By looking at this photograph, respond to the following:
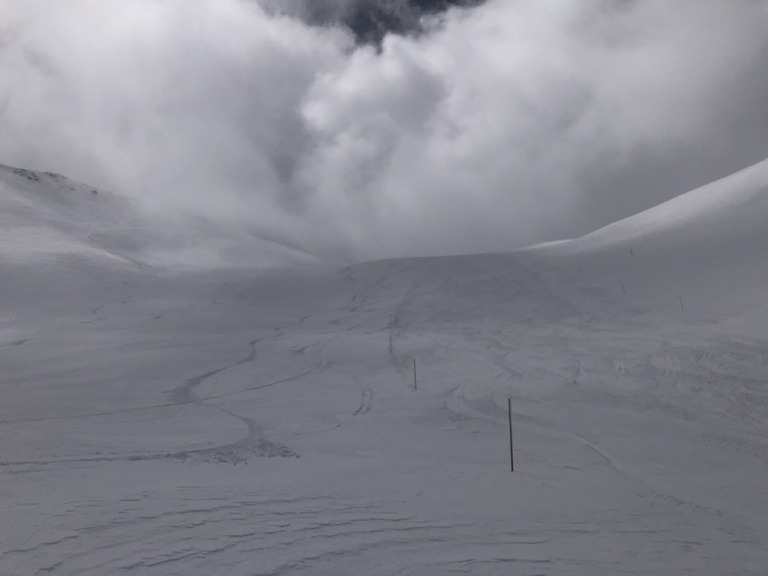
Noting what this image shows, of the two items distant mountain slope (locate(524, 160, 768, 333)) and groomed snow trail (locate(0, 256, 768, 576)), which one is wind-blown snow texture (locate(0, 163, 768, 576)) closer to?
groomed snow trail (locate(0, 256, 768, 576))

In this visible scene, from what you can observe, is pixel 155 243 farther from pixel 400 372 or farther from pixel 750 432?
pixel 750 432

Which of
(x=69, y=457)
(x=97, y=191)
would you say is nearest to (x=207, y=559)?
(x=69, y=457)

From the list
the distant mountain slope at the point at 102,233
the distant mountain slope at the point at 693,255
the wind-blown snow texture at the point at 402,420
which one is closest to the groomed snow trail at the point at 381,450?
the wind-blown snow texture at the point at 402,420

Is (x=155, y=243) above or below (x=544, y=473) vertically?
above

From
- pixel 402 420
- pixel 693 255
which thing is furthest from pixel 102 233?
pixel 693 255

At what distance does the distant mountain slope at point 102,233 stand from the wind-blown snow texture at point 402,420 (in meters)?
7.52

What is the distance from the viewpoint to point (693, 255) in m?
30.7

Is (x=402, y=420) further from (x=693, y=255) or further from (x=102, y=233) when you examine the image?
(x=102, y=233)

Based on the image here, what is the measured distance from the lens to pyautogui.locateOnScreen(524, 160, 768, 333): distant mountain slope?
24672 mm

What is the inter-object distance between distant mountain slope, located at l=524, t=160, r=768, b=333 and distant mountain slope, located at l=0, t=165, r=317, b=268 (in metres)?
→ 26.0

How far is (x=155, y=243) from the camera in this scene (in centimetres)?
5066

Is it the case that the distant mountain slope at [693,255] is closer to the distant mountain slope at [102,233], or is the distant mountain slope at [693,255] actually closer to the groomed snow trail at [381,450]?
the groomed snow trail at [381,450]

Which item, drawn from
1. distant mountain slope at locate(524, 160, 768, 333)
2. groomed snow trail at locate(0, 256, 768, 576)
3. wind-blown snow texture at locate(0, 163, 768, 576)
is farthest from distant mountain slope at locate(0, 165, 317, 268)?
distant mountain slope at locate(524, 160, 768, 333)

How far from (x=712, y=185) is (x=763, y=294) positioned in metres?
22.7
